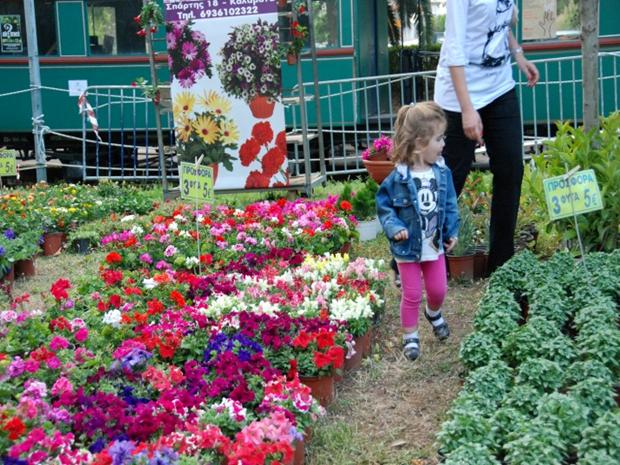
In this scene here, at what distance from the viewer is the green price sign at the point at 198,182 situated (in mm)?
5473

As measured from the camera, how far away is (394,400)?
411 centimetres

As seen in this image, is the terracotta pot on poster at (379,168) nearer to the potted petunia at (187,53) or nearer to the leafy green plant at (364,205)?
the leafy green plant at (364,205)

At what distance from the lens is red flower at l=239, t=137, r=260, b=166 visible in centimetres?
853

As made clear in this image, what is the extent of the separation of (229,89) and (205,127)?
42 centimetres

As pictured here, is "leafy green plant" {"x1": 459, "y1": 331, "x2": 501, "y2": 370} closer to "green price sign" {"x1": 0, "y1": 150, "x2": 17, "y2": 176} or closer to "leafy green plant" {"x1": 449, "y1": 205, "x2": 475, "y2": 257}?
"leafy green plant" {"x1": 449, "y1": 205, "x2": 475, "y2": 257}

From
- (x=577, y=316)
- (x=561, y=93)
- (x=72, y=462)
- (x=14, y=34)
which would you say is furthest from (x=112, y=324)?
(x=14, y=34)

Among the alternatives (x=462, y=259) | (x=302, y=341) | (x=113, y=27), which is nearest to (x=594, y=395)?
(x=302, y=341)

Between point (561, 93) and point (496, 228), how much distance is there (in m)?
6.20

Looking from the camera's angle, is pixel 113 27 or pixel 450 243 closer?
pixel 450 243

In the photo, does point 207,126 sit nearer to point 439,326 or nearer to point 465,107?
point 465,107

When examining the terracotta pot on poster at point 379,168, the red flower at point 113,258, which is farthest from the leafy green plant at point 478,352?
the terracotta pot on poster at point 379,168

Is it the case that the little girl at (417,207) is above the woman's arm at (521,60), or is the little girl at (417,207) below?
below

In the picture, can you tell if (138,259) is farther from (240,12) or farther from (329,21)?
(329,21)

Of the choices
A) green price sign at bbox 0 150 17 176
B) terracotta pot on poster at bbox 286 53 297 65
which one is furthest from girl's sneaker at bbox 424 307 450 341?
green price sign at bbox 0 150 17 176
